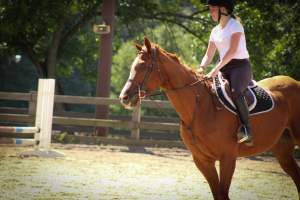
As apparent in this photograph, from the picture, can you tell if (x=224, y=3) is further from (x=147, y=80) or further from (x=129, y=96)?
(x=129, y=96)

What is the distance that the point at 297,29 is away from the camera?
55.5 feet

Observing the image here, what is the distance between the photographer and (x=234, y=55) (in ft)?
23.1

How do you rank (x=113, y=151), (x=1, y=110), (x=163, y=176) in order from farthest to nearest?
(x=1, y=110) < (x=113, y=151) < (x=163, y=176)

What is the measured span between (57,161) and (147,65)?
583 centimetres

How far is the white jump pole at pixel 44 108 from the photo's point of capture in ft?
41.3

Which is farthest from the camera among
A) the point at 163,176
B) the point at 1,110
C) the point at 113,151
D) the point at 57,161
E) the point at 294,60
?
the point at 1,110

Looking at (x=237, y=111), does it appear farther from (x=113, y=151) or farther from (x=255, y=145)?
(x=113, y=151)

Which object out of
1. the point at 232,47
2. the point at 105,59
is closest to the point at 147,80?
the point at 232,47

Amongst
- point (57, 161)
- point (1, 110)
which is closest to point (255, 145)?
point (57, 161)

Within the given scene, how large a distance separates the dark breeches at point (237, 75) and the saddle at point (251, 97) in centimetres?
8

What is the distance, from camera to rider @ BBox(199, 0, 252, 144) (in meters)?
7.02

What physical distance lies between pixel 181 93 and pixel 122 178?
362 centimetres

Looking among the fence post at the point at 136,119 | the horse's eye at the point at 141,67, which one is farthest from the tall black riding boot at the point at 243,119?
the fence post at the point at 136,119

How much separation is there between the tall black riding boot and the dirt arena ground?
171cm
